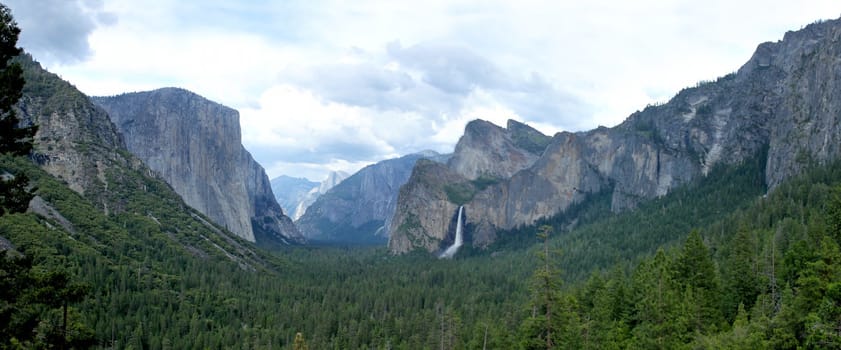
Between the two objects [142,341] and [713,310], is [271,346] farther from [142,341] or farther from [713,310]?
[713,310]

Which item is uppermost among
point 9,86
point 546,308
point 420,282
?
point 9,86

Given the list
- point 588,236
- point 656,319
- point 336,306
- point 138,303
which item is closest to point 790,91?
point 588,236

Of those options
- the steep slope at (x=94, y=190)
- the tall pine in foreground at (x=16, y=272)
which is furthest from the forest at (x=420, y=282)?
the steep slope at (x=94, y=190)

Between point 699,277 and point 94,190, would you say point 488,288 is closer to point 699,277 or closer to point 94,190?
point 699,277

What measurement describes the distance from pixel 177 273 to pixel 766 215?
124365mm

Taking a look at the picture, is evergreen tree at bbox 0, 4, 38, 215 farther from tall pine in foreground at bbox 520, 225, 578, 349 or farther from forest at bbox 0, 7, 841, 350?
tall pine in foreground at bbox 520, 225, 578, 349

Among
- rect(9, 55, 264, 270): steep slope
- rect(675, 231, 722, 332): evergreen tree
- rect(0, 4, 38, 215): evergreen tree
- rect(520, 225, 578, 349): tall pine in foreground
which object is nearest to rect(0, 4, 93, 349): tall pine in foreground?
rect(0, 4, 38, 215): evergreen tree

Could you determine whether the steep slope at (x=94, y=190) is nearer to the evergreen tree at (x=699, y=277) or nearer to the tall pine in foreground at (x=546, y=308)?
the evergreen tree at (x=699, y=277)

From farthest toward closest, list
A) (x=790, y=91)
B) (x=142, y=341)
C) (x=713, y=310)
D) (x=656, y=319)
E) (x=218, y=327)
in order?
(x=790, y=91) → (x=218, y=327) → (x=142, y=341) → (x=713, y=310) → (x=656, y=319)

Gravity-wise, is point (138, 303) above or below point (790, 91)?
below

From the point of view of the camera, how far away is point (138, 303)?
110188mm

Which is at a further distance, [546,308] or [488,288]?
[488,288]

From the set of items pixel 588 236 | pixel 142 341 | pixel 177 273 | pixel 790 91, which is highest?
pixel 790 91

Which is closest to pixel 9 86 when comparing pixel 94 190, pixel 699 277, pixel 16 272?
pixel 16 272
